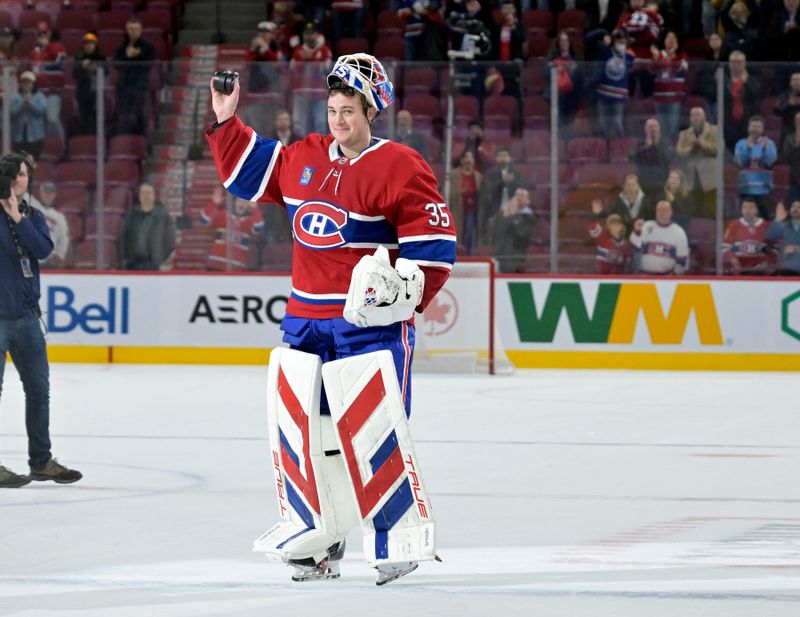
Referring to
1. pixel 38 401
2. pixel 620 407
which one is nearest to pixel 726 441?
pixel 620 407

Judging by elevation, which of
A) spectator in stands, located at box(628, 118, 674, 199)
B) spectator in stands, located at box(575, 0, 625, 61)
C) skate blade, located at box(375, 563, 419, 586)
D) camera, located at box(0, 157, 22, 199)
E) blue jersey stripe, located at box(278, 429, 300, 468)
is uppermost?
spectator in stands, located at box(575, 0, 625, 61)

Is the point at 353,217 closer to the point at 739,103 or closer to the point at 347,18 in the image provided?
the point at 739,103

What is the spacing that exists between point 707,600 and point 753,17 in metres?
11.6

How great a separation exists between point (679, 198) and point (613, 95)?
1030mm

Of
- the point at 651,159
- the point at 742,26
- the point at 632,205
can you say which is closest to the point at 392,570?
the point at 632,205

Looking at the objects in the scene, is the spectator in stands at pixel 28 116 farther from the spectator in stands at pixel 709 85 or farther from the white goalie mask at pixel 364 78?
the white goalie mask at pixel 364 78

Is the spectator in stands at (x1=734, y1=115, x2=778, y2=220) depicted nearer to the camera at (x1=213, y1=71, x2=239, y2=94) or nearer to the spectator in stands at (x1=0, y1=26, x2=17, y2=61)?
the spectator in stands at (x1=0, y1=26, x2=17, y2=61)

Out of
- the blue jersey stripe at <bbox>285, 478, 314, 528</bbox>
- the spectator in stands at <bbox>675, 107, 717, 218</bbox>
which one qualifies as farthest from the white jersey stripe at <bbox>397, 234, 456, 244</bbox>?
the spectator in stands at <bbox>675, 107, 717, 218</bbox>

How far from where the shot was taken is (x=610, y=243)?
13.6 m

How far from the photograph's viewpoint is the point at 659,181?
1354cm

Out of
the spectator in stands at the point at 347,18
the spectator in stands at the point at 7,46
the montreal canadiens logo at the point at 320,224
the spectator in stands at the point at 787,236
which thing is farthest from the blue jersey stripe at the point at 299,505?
the spectator in stands at the point at 7,46

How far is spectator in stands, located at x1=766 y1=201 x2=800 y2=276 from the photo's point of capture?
1338 cm

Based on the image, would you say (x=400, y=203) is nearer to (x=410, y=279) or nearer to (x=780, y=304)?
(x=410, y=279)

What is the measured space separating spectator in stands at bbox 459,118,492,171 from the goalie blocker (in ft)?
29.4
